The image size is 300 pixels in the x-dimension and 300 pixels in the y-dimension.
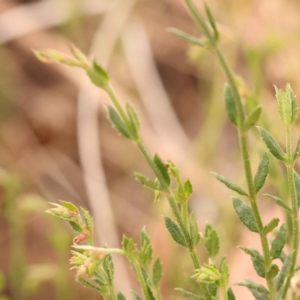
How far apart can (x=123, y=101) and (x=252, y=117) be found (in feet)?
3.46

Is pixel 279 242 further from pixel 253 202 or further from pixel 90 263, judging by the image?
pixel 90 263

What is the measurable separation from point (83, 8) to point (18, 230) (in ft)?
2.83

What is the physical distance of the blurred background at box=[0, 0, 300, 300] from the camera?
1.21m

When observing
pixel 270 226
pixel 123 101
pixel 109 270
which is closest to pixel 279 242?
pixel 270 226

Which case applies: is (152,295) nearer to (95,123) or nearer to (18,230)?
(18,230)

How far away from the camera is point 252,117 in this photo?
300mm

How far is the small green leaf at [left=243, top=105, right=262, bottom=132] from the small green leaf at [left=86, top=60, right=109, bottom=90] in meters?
0.11

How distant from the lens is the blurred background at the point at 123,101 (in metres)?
1.21

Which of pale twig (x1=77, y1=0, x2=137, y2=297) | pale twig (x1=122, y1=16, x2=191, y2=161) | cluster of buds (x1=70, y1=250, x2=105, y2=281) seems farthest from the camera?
pale twig (x1=122, y1=16, x2=191, y2=161)

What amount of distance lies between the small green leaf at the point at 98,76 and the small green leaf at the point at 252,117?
11 centimetres

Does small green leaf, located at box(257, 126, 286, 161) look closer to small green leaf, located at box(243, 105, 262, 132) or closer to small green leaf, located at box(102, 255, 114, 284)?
small green leaf, located at box(243, 105, 262, 132)

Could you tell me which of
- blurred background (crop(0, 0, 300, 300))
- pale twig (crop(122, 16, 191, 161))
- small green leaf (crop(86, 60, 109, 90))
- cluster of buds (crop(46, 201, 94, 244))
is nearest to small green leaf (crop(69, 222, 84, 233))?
cluster of buds (crop(46, 201, 94, 244))

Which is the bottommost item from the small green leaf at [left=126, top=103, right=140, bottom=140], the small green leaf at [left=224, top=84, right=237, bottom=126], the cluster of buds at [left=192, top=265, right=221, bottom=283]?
the cluster of buds at [left=192, top=265, right=221, bottom=283]

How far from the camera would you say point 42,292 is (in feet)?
3.84
